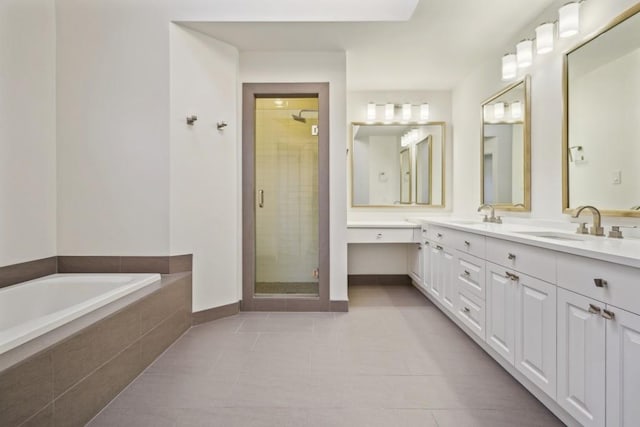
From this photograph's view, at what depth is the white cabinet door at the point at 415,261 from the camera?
3.57 m

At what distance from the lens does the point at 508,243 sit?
1868 millimetres

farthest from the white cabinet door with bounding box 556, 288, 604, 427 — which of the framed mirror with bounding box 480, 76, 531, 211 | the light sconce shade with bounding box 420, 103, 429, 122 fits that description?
the light sconce shade with bounding box 420, 103, 429, 122

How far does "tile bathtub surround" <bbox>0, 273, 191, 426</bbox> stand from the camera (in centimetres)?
119

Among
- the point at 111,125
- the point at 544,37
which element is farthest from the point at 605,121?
the point at 111,125

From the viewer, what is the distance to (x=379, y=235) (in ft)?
11.5

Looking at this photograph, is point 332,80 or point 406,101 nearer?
point 332,80

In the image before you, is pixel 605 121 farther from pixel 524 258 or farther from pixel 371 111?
pixel 371 111

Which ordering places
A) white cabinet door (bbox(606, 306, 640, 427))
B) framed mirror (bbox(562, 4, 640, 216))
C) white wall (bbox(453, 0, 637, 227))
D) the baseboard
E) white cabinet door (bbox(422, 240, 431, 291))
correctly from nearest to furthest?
white cabinet door (bbox(606, 306, 640, 427)) → framed mirror (bbox(562, 4, 640, 216)) → white wall (bbox(453, 0, 637, 227)) → the baseboard → white cabinet door (bbox(422, 240, 431, 291))

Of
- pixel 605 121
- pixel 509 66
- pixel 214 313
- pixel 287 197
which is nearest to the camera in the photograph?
pixel 605 121

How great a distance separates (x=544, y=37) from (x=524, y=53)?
0.25m

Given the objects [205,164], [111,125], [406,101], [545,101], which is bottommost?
[205,164]

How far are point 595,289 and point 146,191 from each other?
2.72m

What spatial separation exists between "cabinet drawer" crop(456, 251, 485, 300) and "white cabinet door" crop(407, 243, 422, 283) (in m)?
1.00

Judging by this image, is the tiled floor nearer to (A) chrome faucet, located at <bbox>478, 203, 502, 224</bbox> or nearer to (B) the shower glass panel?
(B) the shower glass panel
